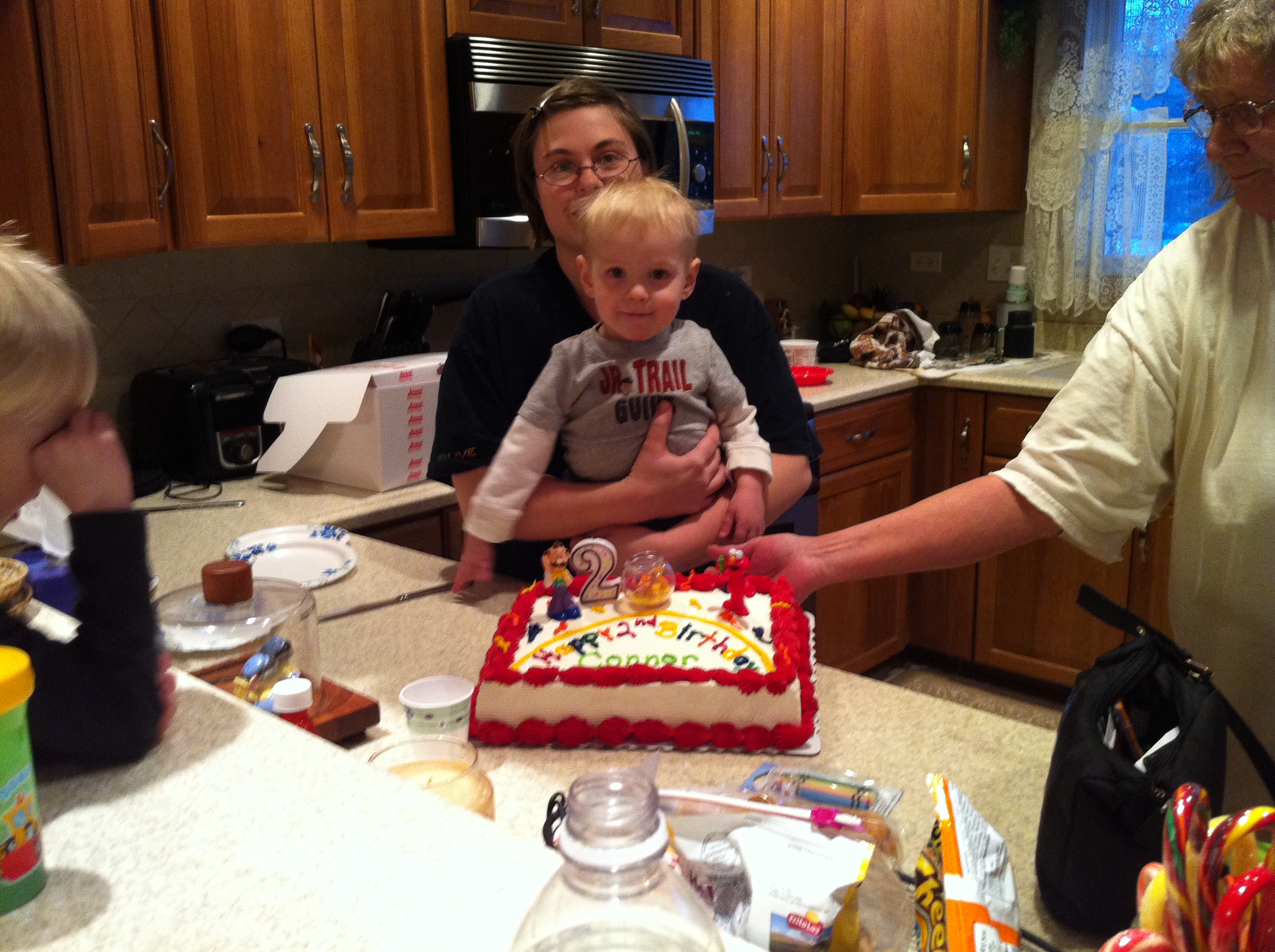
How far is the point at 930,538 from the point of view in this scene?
1.34 m

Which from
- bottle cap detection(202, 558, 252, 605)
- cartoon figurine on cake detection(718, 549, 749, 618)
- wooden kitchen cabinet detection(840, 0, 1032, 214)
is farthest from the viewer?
wooden kitchen cabinet detection(840, 0, 1032, 214)

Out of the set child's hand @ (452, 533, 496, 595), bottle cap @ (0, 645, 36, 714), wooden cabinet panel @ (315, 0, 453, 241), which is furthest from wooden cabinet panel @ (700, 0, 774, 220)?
bottle cap @ (0, 645, 36, 714)

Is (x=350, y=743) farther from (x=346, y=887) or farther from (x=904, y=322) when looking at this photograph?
(x=904, y=322)

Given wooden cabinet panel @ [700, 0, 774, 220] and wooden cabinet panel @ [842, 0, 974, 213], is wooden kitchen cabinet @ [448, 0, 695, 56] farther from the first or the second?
wooden cabinet panel @ [842, 0, 974, 213]

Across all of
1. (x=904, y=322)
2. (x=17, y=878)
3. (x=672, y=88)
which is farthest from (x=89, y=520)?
(x=904, y=322)

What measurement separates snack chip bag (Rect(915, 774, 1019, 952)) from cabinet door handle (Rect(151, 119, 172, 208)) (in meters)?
1.89

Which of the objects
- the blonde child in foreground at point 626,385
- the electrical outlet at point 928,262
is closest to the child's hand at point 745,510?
the blonde child in foreground at point 626,385

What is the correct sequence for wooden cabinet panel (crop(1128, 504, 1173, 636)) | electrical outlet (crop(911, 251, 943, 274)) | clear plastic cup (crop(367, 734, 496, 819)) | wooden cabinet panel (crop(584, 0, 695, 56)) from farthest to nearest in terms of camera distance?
electrical outlet (crop(911, 251, 943, 274))
wooden cabinet panel (crop(1128, 504, 1173, 636))
wooden cabinet panel (crop(584, 0, 695, 56))
clear plastic cup (crop(367, 734, 496, 819))

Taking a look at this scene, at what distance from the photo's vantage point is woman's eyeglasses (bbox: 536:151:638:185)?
1526 millimetres

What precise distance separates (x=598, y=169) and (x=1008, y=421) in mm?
2005

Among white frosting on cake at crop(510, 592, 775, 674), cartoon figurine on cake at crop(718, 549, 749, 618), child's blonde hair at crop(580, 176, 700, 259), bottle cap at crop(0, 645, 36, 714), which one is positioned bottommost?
white frosting on cake at crop(510, 592, 775, 674)

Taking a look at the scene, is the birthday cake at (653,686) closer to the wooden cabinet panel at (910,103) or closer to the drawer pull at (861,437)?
the drawer pull at (861,437)

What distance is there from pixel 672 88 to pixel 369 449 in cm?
131

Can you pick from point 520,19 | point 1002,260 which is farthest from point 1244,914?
point 1002,260
